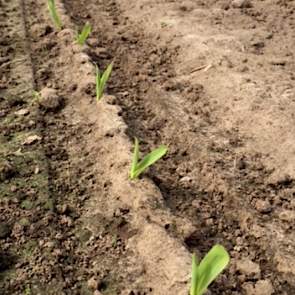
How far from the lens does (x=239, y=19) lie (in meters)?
3.44

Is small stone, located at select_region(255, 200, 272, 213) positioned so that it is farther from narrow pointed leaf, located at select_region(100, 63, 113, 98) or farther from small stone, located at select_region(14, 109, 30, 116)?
small stone, located at select_region(14, 109, 30, 116)

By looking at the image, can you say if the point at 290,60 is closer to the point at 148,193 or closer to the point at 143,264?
the point at 148,193

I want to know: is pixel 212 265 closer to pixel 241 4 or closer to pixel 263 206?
pixel 263 206

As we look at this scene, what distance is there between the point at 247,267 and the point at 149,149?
0.79 meters

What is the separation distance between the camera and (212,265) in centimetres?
144

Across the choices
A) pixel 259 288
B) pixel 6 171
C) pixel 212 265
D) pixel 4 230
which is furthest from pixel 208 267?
pixel 6 171

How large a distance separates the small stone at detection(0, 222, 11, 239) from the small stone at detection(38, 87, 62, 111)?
84 centimetres

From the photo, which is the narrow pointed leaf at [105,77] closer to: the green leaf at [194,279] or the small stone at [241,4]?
the green leaf at [194,279]

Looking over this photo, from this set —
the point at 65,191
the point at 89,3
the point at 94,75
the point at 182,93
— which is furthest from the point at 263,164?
the point at 89,3

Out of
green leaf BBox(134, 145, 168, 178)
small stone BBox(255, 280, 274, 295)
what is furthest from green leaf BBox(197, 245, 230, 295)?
green leaf BBox(134, 145, 168, 178)

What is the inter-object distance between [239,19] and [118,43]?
0.86m

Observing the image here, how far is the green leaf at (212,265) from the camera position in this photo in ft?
4.62

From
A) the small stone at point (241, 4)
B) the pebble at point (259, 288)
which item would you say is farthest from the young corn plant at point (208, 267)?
the small stone at point (241, 4)

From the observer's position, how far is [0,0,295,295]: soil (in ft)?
5.83
